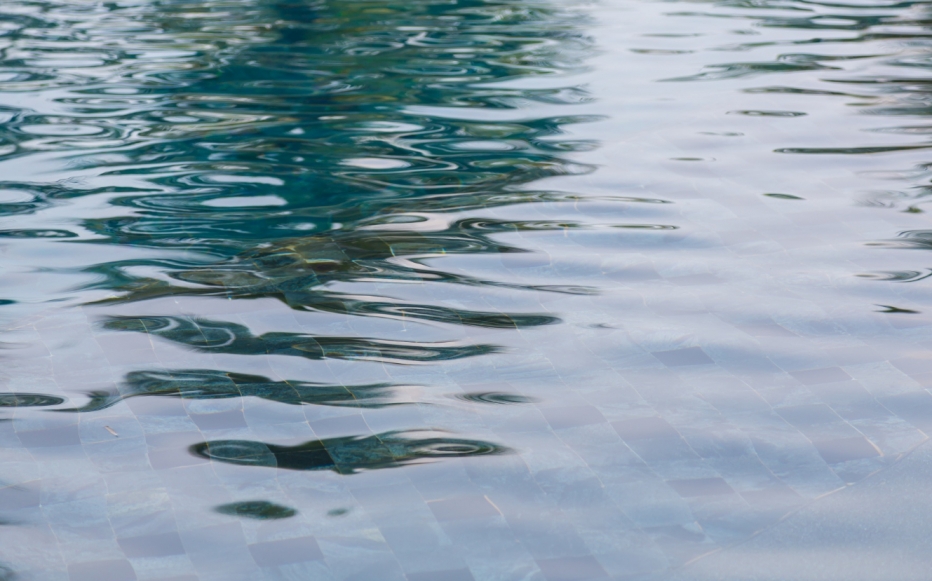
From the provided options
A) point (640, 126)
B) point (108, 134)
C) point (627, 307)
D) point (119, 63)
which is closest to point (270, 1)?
point (119, 63)

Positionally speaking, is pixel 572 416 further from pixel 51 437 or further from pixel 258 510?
pixel 51 437

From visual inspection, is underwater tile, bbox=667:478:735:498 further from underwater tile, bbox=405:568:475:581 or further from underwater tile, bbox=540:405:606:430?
underwater tile, bbox=405:568:475:581

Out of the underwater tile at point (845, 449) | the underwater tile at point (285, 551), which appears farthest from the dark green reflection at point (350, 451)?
the underwater tile at point (845, 449)

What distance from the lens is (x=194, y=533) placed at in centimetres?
206

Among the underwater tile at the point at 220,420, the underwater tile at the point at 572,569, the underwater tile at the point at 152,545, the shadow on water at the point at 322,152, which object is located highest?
the shadow on water at the point at 322,152

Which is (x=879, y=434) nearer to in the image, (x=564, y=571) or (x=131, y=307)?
(x=564, y=571)

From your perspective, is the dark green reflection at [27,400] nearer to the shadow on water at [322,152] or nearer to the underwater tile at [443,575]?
the shadow on water at [322,152]

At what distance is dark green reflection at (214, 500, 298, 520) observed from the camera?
2.11 meters

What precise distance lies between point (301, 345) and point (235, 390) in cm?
30

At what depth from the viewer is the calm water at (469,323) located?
2068 mm

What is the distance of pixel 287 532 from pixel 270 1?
665 centimetres

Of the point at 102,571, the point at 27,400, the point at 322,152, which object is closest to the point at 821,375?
the point at 102,571

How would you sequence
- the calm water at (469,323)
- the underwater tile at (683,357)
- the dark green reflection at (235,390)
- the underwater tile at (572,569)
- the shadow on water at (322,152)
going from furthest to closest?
the shadow on water at (322,152)
the underwater tile at (683,357)
the dark green reflection at (235,390)
the calm water at (469,323)
the underwater tile at (572,569)

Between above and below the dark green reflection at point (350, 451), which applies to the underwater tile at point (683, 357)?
above
